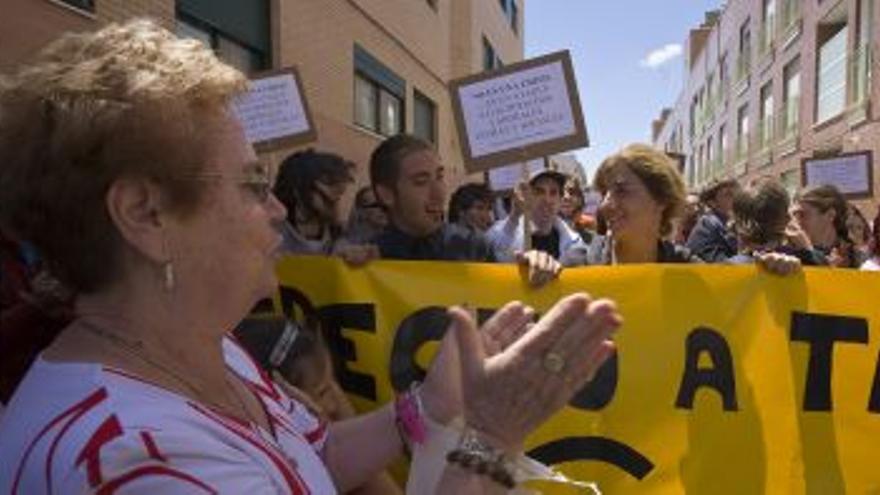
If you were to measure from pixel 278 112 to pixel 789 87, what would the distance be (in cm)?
2778

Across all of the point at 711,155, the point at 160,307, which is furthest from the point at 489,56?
the point at 711,155

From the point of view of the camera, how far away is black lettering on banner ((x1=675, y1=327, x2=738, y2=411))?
A: 324cm

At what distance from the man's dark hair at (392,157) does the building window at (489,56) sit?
2265 centimetres

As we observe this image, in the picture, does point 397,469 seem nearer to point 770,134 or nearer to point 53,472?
point 53,472

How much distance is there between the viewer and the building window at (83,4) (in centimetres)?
608

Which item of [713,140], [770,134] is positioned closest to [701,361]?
[770,134]

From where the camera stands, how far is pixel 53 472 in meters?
1.18

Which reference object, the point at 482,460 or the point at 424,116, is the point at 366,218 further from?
the point at 424,116

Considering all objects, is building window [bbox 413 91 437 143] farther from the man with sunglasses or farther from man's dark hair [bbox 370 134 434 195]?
man's dark hair [bbox 370 134 434 195]

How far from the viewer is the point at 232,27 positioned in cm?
907

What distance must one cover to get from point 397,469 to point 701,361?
3.69 feet

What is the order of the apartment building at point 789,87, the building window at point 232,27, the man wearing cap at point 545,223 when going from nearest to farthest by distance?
the man wearing cap at point 545,223 < the building window at point 232,27 < the apartment building at point 789,87

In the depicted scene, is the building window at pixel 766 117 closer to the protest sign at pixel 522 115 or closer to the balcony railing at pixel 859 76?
the balcony railing at pixel 859 76

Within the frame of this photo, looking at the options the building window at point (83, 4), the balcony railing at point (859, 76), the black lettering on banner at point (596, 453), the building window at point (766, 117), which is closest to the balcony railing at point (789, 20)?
the building window at point (766, 117)
